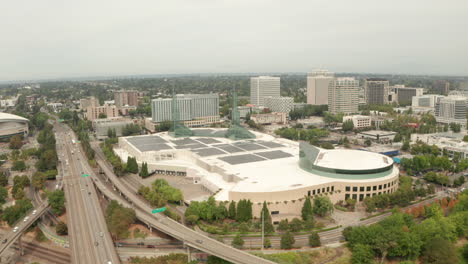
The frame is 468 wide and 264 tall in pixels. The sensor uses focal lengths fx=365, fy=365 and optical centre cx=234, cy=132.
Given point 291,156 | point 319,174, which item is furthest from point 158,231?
point 291,156

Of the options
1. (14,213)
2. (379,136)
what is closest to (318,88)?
(379,136)

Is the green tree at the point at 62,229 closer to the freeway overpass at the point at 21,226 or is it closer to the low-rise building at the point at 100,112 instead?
the freeway overpass at the point at 21,226

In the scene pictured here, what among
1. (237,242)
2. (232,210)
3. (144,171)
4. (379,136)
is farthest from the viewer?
(379,136)

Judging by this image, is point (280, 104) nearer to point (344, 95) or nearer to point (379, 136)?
point (344, 95)

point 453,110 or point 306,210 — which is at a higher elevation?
point 453,110

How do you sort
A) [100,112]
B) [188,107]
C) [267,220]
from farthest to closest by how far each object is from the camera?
[100,112] < [188,107] < [267,220]

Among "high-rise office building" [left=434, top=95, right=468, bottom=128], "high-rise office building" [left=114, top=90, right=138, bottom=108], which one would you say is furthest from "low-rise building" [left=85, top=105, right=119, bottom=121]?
"high-rise office building" [left=434, top=95, right=468, bottom=128]

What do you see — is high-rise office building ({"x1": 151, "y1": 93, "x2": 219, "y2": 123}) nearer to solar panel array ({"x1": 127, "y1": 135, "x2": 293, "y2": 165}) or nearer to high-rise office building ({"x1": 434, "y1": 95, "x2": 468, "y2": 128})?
solar panel array ({"x1": 127, "y1": 135, "x2": 293, "y2": 165})
